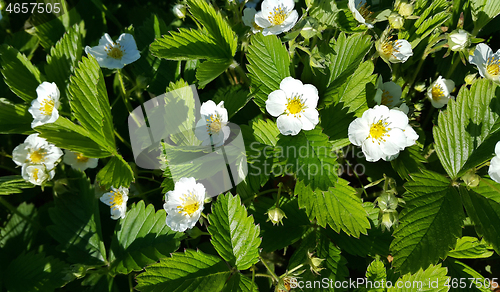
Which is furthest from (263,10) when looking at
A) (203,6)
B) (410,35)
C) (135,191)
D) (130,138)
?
(135,191)

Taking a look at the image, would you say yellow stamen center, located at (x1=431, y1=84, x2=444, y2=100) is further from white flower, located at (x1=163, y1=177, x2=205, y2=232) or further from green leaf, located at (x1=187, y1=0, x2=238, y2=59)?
white flower, located at (x1=163, y1=177, x2=205, y2=232)

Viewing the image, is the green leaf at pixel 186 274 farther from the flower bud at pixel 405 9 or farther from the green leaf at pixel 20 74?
the flower bud at pixel 405 9

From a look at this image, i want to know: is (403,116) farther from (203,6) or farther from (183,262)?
(183,262)

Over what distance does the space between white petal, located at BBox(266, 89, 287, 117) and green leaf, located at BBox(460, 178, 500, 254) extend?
82 centimetres

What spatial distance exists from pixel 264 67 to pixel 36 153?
4.34 feet

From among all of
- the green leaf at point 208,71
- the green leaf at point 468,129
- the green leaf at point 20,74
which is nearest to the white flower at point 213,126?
the green leaf at point 208,71

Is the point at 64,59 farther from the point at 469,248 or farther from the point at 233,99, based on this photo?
the point at 469,248

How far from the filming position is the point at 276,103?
144 cm

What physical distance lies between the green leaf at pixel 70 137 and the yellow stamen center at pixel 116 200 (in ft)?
0.96

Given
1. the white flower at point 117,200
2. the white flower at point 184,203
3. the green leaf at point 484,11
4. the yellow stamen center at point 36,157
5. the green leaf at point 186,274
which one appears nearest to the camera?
the green leaf at point 186,274

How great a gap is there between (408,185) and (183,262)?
985 millimetres

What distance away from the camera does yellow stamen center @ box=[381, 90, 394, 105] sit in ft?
5.34

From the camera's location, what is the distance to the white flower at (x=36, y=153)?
183 cm

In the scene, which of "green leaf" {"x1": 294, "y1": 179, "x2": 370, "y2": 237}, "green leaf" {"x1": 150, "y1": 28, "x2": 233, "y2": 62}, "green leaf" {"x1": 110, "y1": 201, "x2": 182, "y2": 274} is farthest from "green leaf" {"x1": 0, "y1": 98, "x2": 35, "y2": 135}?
"green leaf" {"x1": 294, "y1": 179, "x2": 370, "y2": 237}
